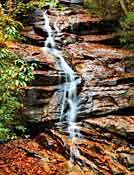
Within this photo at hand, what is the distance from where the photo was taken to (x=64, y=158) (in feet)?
26.9

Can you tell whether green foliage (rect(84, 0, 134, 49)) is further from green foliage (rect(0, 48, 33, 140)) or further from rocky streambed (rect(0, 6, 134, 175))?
green foliage (rect(0, 48, 33, 140))

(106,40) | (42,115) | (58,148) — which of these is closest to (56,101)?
(42,115)

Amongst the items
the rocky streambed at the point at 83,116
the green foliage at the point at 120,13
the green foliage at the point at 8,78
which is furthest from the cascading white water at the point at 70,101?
the green foliage at the point at 120,13

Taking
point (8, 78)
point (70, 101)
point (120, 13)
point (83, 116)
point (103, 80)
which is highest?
point (120, 13)

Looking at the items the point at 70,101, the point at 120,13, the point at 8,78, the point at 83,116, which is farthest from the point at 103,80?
the point at 120,13

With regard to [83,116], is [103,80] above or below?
above

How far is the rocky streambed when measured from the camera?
7.94 meters

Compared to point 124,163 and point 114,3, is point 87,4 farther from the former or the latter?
point 124,163

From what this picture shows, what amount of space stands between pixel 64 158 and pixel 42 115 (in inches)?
57.4

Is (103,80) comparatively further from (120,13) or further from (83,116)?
(120,13)

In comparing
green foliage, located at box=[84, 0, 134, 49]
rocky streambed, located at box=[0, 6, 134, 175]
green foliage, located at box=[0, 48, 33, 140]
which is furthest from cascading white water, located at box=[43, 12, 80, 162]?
green foliage, located at box=[84, 0, 134, 49]

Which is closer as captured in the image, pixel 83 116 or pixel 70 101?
pixel 83 116

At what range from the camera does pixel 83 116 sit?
9211 millimetres

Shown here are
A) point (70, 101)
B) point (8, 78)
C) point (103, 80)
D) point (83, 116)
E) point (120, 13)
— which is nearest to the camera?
point (8, 78)
